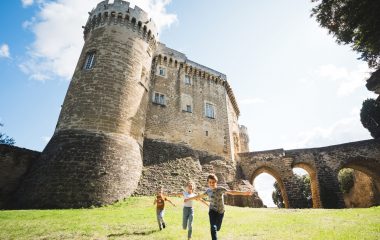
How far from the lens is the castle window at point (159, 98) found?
804 inches

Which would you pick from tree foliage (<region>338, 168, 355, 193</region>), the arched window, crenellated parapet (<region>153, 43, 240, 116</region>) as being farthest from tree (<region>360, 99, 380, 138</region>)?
the arched window

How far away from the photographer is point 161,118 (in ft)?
65.3

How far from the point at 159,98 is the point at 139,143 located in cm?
553

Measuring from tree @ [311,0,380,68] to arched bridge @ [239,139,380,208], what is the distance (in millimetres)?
12329

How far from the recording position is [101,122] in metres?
14.3

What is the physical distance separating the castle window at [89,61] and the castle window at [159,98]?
18.7 feet

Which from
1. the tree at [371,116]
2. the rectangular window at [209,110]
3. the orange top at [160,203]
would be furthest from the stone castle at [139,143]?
the tree at [371,116]

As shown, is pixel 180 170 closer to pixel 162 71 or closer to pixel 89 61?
pixel 162 71

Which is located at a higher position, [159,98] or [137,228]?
[159,98]

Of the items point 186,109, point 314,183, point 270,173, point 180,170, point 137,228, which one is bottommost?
point 137,228

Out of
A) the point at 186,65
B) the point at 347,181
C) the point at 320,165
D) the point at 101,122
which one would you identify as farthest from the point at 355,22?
the point at 347,181

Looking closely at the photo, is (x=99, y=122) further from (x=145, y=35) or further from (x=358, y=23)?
(x=358, y=23)

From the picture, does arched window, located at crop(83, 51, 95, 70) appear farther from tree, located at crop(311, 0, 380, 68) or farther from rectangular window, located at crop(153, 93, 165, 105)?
tree, located at crop(311, 0, 380, 68)

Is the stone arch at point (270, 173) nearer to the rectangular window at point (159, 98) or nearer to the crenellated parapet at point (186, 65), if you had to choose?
the crenellated parapet at point (186, 65)
